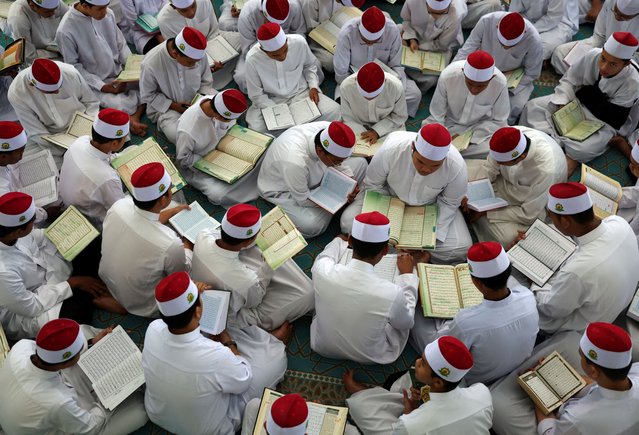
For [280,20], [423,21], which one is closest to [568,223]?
[423,21]

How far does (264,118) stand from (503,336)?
116 inches

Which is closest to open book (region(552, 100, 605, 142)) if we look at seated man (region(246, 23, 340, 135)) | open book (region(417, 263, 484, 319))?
open book (region(417, 263, 484, 319))

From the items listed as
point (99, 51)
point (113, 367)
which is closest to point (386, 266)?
point (113, 367)

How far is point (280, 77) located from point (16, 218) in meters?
2.68

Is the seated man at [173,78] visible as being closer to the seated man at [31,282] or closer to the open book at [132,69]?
the open book at [132,69]

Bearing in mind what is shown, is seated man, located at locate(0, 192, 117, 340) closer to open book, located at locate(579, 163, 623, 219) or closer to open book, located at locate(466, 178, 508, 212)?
open book, located at locate(466, 178, 508, 212)

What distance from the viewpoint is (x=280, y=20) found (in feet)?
18.8

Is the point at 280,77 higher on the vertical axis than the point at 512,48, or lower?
lower

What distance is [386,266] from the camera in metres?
4.35

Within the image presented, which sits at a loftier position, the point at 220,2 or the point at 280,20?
the point at 280,20

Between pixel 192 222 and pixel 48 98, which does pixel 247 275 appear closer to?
pixel 192 222

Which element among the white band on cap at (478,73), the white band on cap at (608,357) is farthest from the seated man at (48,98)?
the white band on cap at (608,357)

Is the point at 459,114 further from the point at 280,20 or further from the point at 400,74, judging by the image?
the point at 280,20

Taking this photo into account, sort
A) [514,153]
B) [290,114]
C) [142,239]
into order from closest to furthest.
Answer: [142,239] → [514,153] → [290,114]
